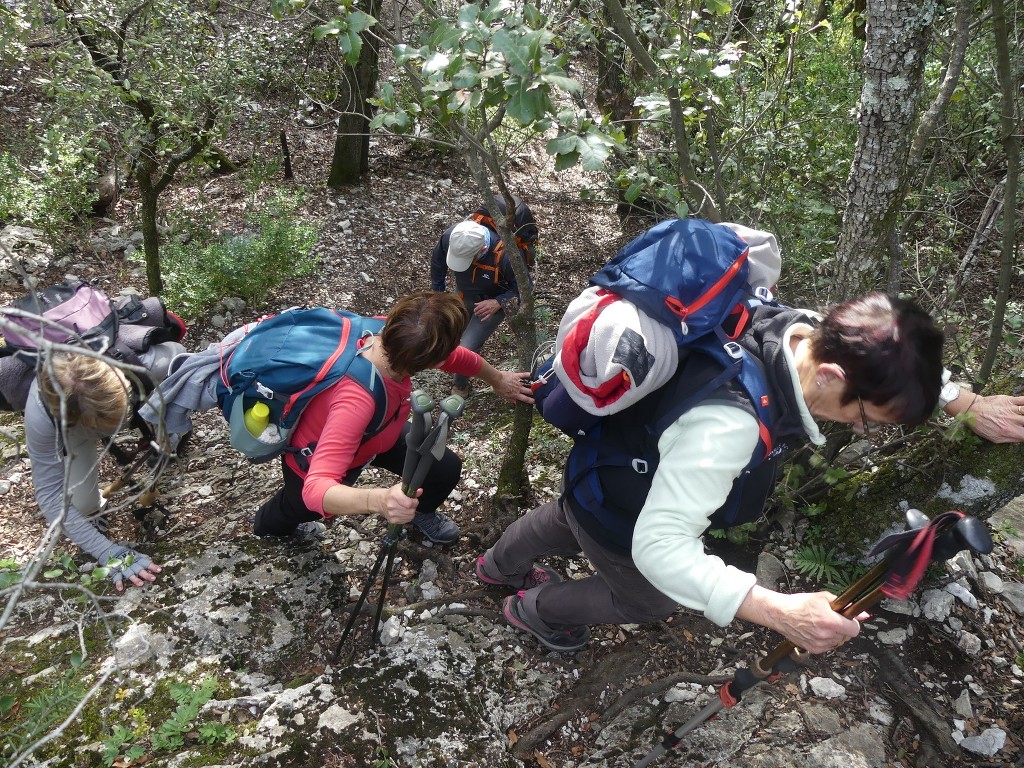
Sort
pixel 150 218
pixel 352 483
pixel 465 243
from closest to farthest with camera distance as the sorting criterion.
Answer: pixel 352 483 → pixel 465 243 → pixel 150 218

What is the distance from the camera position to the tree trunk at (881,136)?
2951 millimetres

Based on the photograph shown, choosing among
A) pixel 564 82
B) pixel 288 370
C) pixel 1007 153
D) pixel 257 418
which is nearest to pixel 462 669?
pixel 257 418

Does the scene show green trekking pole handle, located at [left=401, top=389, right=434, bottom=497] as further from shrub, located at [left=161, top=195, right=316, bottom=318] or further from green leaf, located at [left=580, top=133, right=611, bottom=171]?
shrub, located at [left=161, top=195, right=316, bottom=318]

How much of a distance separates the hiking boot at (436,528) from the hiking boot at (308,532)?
0.65m

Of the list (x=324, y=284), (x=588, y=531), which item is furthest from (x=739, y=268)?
(x=324, y=284)

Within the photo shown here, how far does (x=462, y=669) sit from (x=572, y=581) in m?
0.73

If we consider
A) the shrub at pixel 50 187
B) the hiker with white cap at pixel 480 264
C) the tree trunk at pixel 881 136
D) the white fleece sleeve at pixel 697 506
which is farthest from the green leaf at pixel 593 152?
the shrub at pixel 50 187

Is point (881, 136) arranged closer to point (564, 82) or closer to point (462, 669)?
point (564, 82)

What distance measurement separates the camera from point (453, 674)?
325 centimetres

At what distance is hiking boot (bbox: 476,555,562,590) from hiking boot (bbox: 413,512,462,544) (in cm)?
34

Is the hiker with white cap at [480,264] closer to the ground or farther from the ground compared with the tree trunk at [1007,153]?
closer to the ground

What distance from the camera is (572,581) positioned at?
321 centimetres

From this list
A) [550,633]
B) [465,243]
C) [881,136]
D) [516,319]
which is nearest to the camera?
[881,136]

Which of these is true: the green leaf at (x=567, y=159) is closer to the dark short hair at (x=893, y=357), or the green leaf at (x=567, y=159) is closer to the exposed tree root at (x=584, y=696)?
the dark short hair at (x=893, y=357)
